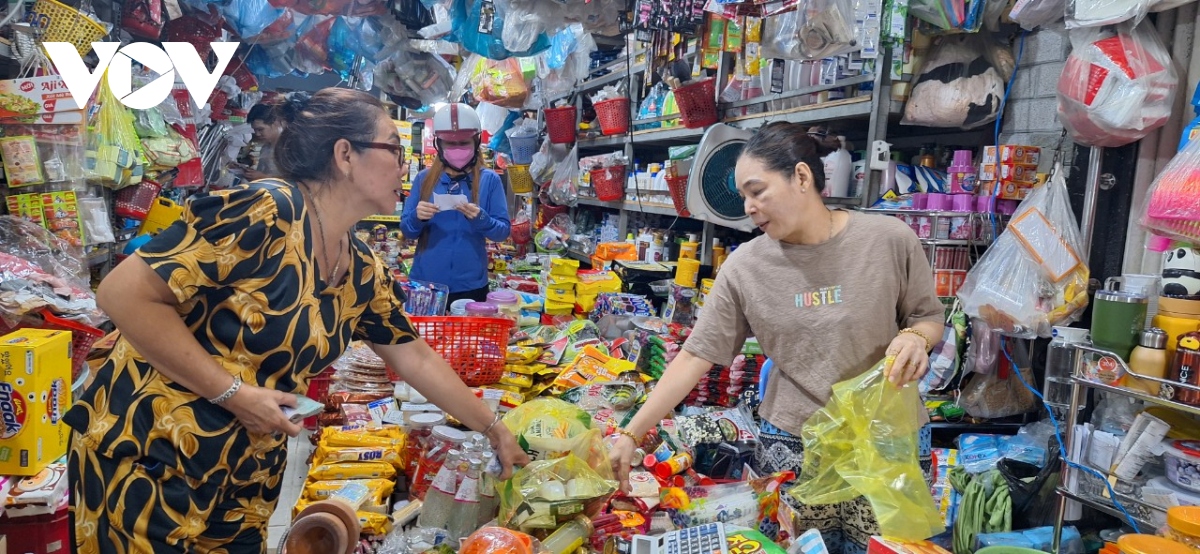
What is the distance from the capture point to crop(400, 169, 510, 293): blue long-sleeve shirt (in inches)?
166

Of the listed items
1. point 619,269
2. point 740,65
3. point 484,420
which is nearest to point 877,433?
point 484,420

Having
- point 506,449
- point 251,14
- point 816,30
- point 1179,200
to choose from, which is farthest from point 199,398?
point 251,14

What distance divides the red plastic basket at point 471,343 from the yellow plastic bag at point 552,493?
3.58ft

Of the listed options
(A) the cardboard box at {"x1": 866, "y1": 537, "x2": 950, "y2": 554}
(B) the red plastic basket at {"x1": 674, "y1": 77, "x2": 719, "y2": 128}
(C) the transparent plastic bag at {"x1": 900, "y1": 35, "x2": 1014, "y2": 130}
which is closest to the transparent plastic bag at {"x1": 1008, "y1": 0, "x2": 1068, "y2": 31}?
(C) the transparent plastic bag at {"x1": 900, "y1": 35, "x2": 1014, "y2": 130}

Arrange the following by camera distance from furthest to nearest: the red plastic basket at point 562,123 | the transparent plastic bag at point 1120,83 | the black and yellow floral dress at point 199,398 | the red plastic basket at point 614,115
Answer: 1. the red plastic basket at point 562,123
2. the red plastic basket at point 614,115
3. the transparent plastic bag at point 1120,83
4. the black and yellow floral dress at point 199,398

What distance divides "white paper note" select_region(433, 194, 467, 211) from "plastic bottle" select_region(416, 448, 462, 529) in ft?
6.73

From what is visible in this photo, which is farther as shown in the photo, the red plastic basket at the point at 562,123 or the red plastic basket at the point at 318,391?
the red plastic basket at the point at 562,123

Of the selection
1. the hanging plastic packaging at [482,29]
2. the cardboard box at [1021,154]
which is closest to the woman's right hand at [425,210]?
the hanging plastic packaging at [482,29]

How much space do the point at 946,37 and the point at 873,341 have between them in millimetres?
1780

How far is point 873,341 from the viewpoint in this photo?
6.40 feet

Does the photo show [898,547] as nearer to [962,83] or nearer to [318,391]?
[962,83]

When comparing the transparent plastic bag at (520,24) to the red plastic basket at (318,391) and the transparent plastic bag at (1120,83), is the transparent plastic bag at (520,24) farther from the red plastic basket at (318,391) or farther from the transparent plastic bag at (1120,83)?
the transparent plastic bag at (1120,83)

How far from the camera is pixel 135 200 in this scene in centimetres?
517

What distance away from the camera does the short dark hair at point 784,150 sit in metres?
1.98
